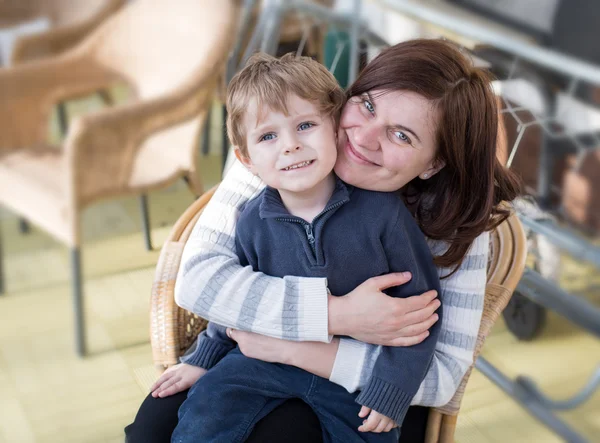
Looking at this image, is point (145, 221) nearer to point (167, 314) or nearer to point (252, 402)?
point (167, 314)

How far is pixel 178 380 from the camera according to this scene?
101 centimetres

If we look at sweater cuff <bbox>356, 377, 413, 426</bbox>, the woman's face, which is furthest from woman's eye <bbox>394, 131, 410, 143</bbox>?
sweater cuff <bbox>356, 377, 413, 426</bbox>

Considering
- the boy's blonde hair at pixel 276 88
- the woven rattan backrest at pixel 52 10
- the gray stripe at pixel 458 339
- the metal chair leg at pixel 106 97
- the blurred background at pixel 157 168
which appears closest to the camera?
the boy's blonde hair at pixel 276 88

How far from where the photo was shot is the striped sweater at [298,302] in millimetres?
922

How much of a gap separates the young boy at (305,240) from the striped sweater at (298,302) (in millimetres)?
20

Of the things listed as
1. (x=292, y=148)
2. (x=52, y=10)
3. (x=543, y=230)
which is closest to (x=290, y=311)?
(x=292, y=148)

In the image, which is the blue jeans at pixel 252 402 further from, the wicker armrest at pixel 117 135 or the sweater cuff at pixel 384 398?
the wicker armrest at pixel 117 135

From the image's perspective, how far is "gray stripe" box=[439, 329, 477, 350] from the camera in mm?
967

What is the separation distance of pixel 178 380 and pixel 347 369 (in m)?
0.26

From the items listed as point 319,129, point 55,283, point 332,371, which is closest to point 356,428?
point 332,371

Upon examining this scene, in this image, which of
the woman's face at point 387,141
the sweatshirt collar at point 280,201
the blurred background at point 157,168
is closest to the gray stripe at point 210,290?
the sweatshirt collar at point 280,201

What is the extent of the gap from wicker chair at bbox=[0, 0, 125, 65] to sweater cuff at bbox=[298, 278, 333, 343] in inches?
33.1

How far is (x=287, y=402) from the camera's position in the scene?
3.17 feet

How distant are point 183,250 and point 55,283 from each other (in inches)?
24.8
